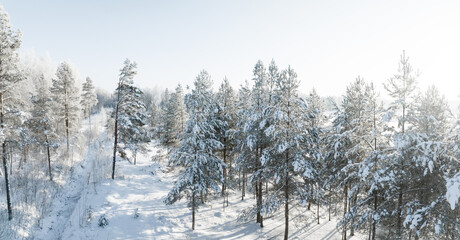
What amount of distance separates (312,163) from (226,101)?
12572mm

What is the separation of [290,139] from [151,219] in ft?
41.1

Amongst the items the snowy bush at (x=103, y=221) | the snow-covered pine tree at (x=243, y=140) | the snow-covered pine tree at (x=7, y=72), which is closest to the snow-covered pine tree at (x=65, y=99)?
the snow-covered pine tree at (x=7, y=72)

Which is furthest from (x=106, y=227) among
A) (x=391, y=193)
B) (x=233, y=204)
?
(x=391, y=193)

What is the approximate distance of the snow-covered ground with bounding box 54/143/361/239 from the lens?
15.5m

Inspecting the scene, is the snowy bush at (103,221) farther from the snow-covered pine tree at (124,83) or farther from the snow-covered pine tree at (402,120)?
the snow-covered pine tree at (402,120)

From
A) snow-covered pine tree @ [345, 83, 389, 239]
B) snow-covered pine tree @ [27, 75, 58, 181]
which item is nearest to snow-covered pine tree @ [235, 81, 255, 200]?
snow-covered pine tree @ [345, 83, 389, 239]

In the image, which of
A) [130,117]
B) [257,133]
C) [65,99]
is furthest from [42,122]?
[257,133]

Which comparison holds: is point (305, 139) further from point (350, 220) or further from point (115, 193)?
point (115, 193)

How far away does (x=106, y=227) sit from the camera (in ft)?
50.3

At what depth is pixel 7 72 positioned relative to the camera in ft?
52.1

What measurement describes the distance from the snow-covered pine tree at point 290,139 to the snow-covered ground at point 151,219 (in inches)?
128

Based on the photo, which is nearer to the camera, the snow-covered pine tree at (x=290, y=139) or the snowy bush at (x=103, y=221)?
the snow-covered pine tree at (x=290, y=139)

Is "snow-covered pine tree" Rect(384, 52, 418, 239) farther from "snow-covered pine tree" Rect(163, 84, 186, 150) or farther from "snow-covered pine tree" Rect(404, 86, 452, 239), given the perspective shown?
"snow-covered pine tree" Rect(163, 84, 186, 150)

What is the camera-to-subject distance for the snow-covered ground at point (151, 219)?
15.5 meters
